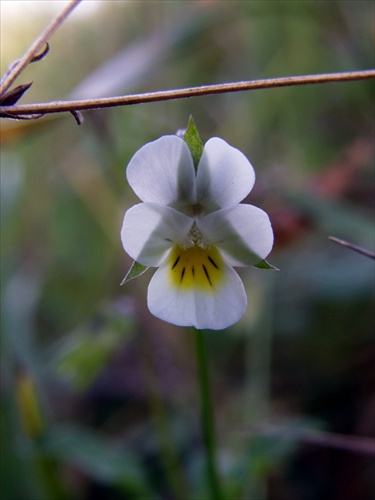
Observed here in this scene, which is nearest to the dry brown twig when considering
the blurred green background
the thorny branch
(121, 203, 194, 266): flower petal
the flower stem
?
the thorny branch

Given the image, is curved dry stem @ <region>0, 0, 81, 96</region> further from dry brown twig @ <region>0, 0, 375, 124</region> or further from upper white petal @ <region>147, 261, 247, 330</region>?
upper white petal @ <region>147, 261, 247, 330</region>

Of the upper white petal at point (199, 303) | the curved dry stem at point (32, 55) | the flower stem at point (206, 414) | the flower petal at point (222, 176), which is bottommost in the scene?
the flower stem at point (206, 414)

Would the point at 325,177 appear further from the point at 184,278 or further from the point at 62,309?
the point at 184,278

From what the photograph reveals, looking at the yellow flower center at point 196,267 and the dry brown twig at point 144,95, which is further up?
the dry brown twig at point 144,95

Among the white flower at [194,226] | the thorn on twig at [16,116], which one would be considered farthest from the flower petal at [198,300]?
the thorn on twig at [16,116]

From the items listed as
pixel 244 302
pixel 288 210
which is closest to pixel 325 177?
pixel 288 210

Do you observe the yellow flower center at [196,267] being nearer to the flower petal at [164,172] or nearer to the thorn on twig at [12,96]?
the flower petal at [164,172]
